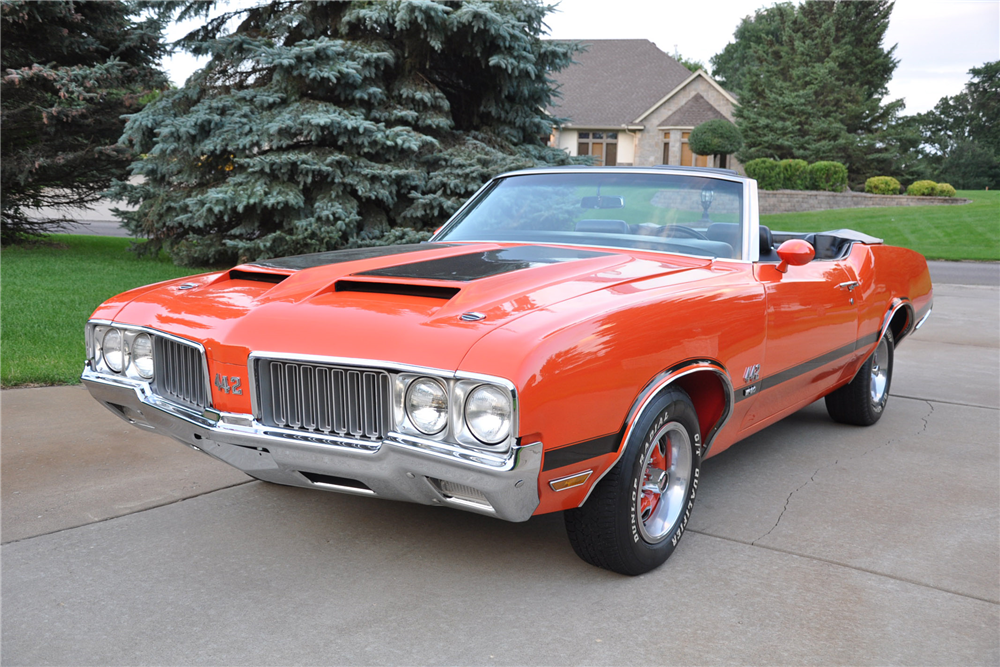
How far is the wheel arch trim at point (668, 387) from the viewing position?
9.65 ft

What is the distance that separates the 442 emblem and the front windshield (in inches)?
71.8

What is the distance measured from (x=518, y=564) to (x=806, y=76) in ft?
144

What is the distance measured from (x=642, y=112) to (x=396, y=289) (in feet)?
129

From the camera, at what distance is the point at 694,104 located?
4041 cm

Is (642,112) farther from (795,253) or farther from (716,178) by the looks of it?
(795,253)

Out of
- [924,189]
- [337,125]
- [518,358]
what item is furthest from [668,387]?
[924,189]

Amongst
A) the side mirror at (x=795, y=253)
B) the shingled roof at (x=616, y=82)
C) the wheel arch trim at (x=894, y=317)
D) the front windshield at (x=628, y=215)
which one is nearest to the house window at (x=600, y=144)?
the shingled roof at (x=616, y=82)

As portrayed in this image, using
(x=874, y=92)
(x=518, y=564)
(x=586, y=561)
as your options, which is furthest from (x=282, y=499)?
(x=874, y=92)

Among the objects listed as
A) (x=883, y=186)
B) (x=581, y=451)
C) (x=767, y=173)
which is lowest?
(x=581, y=451)

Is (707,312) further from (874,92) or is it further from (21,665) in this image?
(874,92)

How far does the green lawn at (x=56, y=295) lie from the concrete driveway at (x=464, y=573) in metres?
1.72

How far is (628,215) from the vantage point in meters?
4.33

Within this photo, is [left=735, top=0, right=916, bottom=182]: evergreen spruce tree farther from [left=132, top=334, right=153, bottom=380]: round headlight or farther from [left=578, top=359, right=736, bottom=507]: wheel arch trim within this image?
[left=132, top=334, right=153, bottom=380]: round headlight

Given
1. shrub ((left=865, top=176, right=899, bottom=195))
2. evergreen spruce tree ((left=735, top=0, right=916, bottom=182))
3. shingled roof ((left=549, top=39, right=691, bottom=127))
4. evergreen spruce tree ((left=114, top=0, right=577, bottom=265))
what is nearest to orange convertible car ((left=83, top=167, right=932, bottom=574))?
evergreen spruce tree ((left=114, top=0, right=577, bottom=265))
